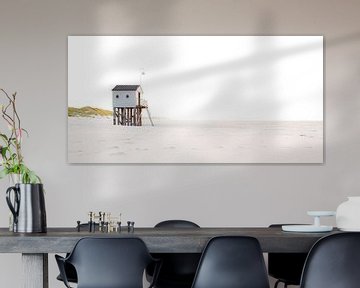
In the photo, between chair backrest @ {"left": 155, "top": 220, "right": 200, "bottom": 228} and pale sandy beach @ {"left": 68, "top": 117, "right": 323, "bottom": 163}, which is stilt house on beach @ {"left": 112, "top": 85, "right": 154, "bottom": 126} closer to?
pale sandy beach @ {"left": 68, "top": 117, "right": 323, "bottom": 163}

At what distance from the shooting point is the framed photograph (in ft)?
18.9

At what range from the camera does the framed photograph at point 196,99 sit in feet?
18.9

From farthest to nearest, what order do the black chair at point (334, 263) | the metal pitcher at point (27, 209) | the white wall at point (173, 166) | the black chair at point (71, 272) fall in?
1. the white wall at point (173, 166)
2. the black chair at point (71, 272)
3. the metal pitcher at point (27, 209)
4. the black chair at point (334, 263)

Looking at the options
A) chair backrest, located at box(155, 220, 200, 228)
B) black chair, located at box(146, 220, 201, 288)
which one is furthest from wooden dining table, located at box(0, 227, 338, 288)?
chair backrest, located at box(155, 220, 200, 228)

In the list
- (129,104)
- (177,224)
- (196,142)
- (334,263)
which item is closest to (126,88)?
(129,104)

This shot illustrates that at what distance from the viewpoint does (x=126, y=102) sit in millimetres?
5766

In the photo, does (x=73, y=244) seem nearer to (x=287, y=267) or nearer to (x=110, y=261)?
(x=110, y=261)

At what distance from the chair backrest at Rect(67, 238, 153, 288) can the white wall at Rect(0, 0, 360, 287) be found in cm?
212

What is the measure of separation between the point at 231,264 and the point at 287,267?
4.03 ft

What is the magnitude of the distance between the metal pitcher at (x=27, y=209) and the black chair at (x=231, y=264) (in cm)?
85

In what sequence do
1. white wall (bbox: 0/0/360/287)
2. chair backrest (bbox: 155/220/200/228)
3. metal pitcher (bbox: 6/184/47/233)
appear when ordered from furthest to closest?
white wall (bbox: 0/0/360/287) → chair backrest (bbox: 155/220/200/228) → metal pitcher (bbox: 6/184/47/233)

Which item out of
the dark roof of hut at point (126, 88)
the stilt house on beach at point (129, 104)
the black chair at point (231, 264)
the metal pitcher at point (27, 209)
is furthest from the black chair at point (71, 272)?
the dark roof of hut at point (126, 88)

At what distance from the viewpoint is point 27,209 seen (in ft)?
12.5

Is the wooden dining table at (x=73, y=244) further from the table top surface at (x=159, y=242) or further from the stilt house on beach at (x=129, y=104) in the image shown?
the stilt house on beach at (x=129, y=104)
